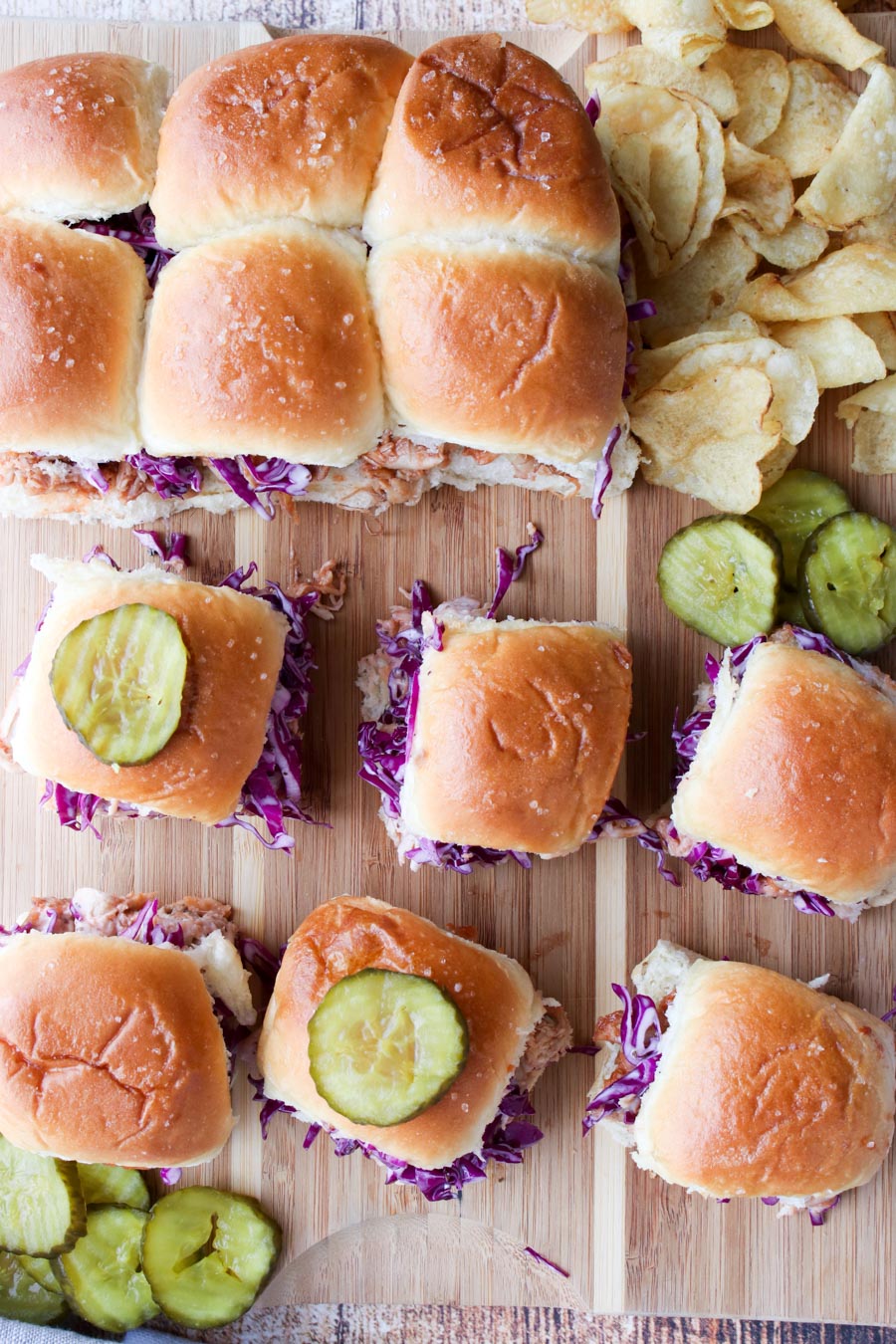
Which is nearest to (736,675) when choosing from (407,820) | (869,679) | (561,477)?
(869,679)

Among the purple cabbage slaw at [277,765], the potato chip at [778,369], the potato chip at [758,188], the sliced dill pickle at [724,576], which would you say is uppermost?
the potato chip at [758,188]

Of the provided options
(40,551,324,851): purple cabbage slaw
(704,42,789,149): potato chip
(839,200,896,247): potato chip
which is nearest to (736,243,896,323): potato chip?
(839,200,896,247): potato chip

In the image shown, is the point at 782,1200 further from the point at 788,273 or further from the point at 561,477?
the point at 788,273

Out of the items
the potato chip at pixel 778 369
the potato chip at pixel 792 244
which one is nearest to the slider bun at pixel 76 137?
the potato chip at pixel 778 369

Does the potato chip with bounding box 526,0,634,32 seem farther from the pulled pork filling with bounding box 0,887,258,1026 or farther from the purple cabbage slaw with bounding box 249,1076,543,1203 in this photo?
the purple cabbage slaw with bounding box 249,1076,543,1203

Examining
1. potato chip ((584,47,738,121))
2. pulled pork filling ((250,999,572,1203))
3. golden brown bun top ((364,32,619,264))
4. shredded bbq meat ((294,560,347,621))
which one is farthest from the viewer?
shredded bbq meat ((294,560,347,621))

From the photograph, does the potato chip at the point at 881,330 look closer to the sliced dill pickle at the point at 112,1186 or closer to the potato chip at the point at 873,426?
the potato chip at the point at 873,426

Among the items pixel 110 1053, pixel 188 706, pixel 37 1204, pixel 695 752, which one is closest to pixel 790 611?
pixel 695 752
